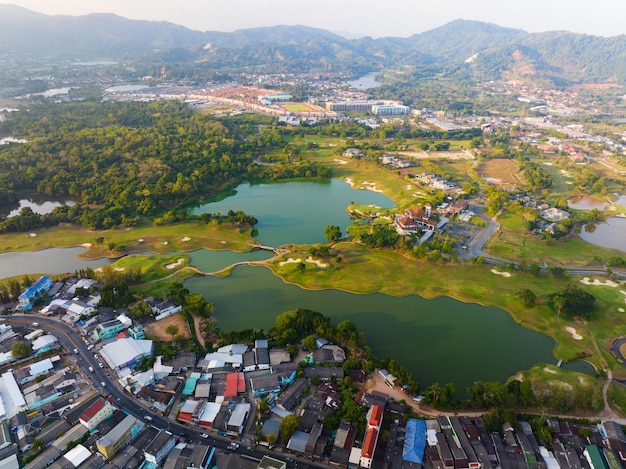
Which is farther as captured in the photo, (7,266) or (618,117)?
(618,117)

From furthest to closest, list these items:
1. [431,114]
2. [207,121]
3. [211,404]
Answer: [431,114] < [207,121] < [211,404]

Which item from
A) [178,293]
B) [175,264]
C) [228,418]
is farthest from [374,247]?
[228,418]

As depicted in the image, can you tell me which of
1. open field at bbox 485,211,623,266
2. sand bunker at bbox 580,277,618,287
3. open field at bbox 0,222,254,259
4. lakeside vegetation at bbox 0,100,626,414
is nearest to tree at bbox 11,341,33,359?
lakeside vegetation at bbox 0,100,626,414

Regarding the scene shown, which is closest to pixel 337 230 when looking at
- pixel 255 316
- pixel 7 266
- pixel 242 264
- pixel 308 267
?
→ pixel 308 267

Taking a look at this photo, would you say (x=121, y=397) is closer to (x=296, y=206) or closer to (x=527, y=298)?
(x=527, y=298)

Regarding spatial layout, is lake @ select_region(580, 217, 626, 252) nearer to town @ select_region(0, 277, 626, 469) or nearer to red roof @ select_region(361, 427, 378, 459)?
town @ select_region(0, 277, 626, 469)

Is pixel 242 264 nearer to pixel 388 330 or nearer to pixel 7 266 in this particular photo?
pixel 388 330
